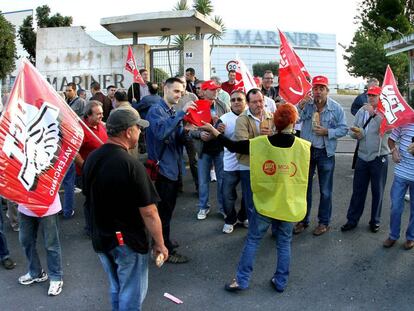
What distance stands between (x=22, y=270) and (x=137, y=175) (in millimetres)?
2779

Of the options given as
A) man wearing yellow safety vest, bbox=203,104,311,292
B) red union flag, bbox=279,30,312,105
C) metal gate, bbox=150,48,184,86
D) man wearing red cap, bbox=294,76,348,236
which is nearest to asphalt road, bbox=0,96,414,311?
man wearing yellow safety vest, bbox=203,104,311,292

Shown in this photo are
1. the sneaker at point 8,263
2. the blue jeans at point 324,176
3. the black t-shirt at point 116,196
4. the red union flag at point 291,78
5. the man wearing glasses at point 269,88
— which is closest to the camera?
the black t-shirt at point 116,196

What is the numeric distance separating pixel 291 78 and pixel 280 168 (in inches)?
84.9

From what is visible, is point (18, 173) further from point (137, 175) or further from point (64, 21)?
point (64, 21)

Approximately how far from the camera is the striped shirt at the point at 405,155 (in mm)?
4938

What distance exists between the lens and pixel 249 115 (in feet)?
15.9

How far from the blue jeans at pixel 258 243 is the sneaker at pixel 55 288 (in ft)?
5.77

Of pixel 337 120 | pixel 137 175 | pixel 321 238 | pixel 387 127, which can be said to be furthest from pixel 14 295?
pixel 387 127

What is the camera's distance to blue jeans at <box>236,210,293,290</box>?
404 cm

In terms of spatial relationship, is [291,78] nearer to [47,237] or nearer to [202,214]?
[202,214]

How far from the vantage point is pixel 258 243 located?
4074 mm

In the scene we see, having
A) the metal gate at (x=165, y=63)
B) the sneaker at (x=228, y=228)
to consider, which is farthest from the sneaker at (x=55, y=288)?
the metal gate at (x=165, y=63)

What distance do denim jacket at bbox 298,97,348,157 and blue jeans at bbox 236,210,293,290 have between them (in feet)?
5.47

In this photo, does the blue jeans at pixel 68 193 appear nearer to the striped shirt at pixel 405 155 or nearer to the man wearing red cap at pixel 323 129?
the man wearing red cap at pixel 323 129
